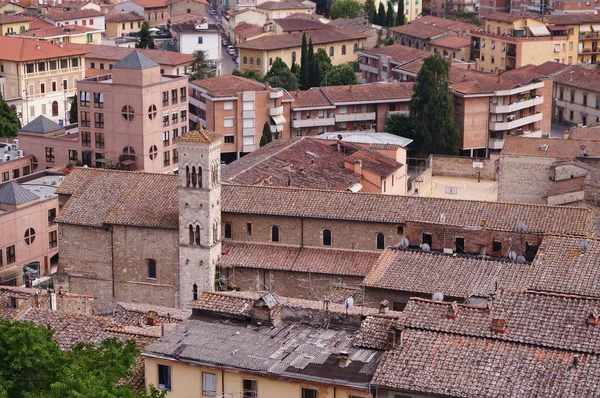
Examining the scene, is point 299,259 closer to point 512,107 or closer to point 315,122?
A: point 315,122

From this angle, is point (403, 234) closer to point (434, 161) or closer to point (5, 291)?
point (5, 291)

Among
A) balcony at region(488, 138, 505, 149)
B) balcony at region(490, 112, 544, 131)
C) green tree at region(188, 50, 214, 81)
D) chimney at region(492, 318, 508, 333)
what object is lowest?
balcony at region(488, 138, 505, 149)

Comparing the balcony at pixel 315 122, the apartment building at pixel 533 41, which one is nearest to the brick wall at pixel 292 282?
the balcony at pixel 315 122

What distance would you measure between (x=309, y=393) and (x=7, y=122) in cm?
5709

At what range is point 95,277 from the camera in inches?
2040

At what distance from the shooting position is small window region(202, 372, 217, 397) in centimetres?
3288

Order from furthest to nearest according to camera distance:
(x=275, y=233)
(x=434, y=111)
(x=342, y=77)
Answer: (x=342, y=77) < (x=434, y=111) < (x=275, y=233)

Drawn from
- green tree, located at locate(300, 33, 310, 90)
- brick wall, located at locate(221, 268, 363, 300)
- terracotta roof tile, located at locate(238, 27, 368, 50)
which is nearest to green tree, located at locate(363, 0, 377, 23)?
terracotta roof tile, located at locate(238, 27, 368, 50)

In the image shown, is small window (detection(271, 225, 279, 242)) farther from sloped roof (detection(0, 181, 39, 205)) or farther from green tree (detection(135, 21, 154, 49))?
green tree (detection(135, 21, 154, 49))

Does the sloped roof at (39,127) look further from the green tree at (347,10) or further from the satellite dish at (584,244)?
the green tree at (347,10)

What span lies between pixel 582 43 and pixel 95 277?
74.4 meters

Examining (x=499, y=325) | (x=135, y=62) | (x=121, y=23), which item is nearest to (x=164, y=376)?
(x=499, y=325)

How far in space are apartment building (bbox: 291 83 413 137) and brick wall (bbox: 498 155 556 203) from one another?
22.5 m

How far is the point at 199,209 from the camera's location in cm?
4944
